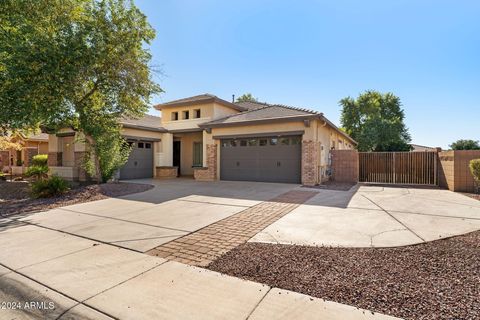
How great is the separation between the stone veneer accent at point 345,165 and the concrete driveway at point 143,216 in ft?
24.5

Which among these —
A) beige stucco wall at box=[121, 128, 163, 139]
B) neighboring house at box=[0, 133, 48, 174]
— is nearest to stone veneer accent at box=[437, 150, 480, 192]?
beige stucco wall at box=[121, 128, 163, 139]

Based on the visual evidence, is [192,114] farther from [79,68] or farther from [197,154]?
[79,68]

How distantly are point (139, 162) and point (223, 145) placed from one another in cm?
646

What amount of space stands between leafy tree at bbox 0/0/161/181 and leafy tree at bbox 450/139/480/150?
3440 centimetres

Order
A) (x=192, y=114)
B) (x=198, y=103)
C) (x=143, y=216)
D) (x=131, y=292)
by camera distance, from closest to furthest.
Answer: (x=131, y=292) < (x=143, y=216) < (x=198, y=103) < (x=192, y=114)

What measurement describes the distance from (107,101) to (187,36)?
18.3 feet

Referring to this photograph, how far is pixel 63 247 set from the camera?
4551 mm

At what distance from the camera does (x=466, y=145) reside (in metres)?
28.6

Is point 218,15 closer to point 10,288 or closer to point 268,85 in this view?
point 268,85

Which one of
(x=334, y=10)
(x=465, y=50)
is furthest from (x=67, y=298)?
(x=465, y=50)

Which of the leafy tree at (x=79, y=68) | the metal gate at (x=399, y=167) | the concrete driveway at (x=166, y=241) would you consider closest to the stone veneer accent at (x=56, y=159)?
the leafy tree at (x=79, y=68)

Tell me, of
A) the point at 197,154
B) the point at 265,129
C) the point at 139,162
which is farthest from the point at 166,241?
the point at 197,154

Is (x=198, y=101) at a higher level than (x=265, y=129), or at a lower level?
higher

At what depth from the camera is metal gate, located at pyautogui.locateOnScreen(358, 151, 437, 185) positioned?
45.1 ft
